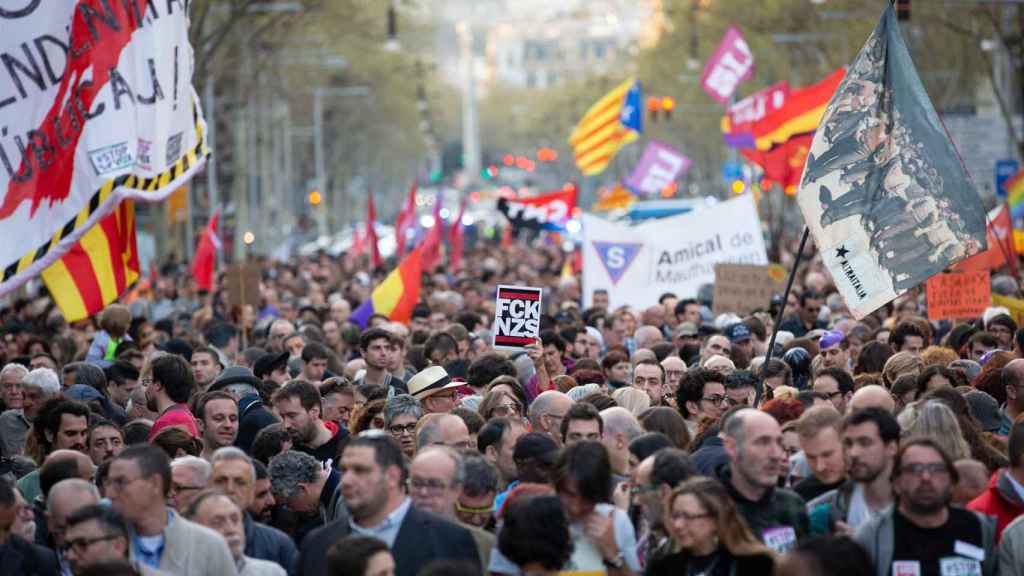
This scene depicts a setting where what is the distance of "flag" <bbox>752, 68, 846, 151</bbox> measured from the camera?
87.7 ft

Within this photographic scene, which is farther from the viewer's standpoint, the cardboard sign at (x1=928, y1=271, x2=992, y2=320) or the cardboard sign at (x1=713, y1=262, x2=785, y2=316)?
the cardboard sign at (x1=713, y1=262, x2=785, y2=316)

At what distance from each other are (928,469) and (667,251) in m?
15.6

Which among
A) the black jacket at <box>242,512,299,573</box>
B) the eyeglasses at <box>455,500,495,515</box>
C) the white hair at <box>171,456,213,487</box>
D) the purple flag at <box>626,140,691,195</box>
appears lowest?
the purple flag at <box>626,140,691,195</box>

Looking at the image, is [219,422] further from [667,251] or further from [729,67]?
[729,67]

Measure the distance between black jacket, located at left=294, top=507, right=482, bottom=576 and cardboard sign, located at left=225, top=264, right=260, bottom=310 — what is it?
12.5 m

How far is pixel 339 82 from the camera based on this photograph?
76.9 m

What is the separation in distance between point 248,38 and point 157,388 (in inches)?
1292

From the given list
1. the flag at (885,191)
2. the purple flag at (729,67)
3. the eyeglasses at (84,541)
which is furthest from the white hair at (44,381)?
the purple flag at (729,67)

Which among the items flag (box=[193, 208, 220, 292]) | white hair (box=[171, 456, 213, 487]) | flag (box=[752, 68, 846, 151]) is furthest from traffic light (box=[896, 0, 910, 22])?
white hair (box=[171, 456, 213, 487])

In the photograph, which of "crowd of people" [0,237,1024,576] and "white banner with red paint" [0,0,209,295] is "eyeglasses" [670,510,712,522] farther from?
"white banner with red paint" [0,0,209,295]

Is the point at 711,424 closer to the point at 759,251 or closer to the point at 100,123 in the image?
the point at 100,123

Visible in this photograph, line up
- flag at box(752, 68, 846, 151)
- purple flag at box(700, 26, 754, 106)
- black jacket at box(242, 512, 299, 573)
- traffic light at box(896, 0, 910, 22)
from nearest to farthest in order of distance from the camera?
black jacket at box(242, 512, 299, 573) < traffic light at box(896, 0, 910, 22) < flag at box(752, 68, 846, 151) < purple flag at box(700, 26, 754, 106)

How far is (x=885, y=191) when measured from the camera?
34.7 ft

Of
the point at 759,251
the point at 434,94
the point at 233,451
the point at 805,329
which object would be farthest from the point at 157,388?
the point at 434,94
